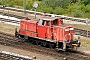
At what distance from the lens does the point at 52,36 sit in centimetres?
2189

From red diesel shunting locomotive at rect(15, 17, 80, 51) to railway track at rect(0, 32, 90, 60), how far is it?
1.51ft

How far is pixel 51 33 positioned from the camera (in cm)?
2178

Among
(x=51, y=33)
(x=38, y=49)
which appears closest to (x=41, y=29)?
(x=51, y=33)

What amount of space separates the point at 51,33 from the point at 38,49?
1684 millimetres

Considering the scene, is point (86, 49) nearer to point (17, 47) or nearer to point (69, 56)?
point (69, 56)

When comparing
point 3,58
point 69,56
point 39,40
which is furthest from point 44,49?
point 3,58

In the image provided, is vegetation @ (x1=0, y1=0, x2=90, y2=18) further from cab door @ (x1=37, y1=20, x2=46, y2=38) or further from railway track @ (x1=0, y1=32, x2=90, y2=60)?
cab door @ (x1=37, y1=20, x2=46, y2=38)

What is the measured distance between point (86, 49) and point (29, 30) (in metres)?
5.03

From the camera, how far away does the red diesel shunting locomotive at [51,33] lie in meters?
21.2

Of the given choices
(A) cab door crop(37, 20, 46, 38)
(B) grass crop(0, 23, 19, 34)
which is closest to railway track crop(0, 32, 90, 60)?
(A) cab door crop(37, 20, 46, 38)

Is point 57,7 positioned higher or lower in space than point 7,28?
higher

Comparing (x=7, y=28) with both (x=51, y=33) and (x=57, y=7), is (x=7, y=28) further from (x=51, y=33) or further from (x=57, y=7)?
(x=57, y=7)

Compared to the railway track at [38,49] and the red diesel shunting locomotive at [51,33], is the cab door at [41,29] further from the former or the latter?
the railway track at [38,49]

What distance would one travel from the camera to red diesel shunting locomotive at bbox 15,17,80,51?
21234mm
